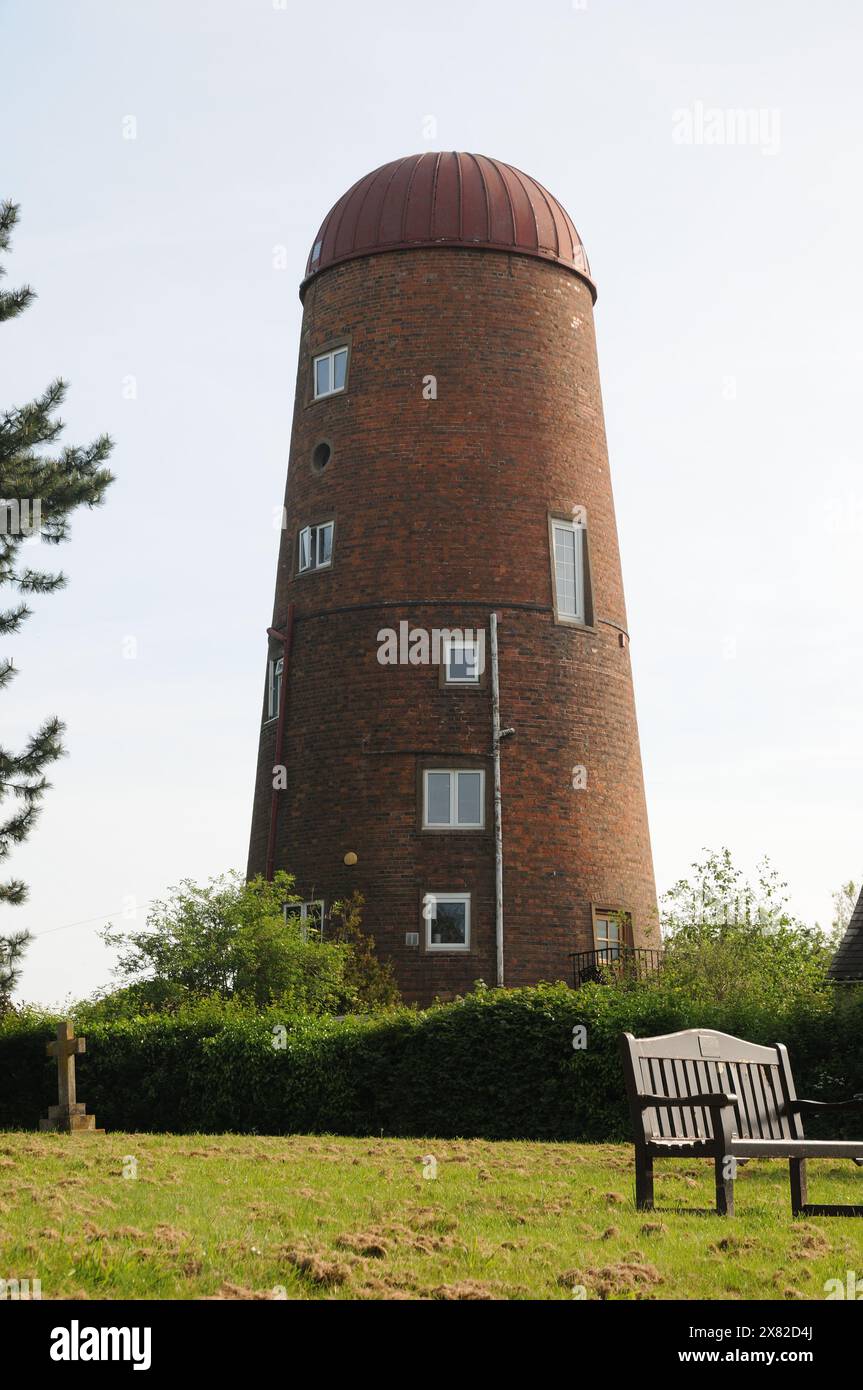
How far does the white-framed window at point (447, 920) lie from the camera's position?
2892 centimetres

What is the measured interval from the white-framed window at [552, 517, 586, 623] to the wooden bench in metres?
18.8

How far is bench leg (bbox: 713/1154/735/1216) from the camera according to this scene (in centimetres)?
1136

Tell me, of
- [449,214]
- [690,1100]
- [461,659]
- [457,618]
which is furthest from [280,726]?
[690,1100]

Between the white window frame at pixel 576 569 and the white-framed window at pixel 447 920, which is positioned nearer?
the white-framed window at pixel 447 920

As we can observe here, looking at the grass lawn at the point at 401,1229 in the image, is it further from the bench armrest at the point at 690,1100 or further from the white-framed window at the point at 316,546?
the white-framed window at the point at 316,546

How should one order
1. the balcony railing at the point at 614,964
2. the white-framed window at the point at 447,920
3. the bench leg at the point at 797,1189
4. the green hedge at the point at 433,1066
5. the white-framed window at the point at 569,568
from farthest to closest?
the white-framed window at the point at 569,568 < the white-framed window at the point at 447,920 < the balcony railing at the point at 614,964 < the green hedge at the point at 433,1066 < the bench leg at the point at 797,1189

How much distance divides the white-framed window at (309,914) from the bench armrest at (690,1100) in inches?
681

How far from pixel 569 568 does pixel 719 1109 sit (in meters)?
21.0

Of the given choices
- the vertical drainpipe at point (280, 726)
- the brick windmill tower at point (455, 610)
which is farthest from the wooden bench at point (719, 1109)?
the vertical drainpipe at point (280, 726)

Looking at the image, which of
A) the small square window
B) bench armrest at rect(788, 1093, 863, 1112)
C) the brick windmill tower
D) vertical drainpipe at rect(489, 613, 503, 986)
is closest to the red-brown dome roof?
the brick windmill tower

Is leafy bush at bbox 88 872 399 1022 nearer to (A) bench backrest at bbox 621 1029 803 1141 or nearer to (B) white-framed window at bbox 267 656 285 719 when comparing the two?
(B) white-framed window at bbox 267 656 285 719

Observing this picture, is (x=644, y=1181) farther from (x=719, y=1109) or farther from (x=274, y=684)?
(x=274, y=684)

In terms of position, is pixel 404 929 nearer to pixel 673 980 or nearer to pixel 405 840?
pixel 405 840
